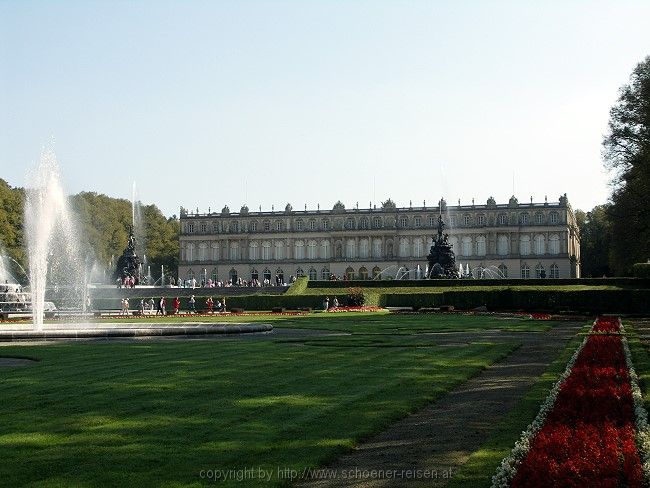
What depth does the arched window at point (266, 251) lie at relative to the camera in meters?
133

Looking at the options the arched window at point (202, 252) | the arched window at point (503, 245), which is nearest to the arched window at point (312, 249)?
the arched window at point (202, 252)

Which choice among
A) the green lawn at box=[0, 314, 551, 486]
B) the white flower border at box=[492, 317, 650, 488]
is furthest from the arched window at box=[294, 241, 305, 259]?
the white flower border at box=[492, 317, 650, 488]

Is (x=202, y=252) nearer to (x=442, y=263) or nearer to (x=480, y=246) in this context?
(x=480, y=246)

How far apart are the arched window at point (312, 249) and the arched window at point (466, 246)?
75.3 ft

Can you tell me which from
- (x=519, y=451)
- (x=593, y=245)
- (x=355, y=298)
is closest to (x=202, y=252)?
(x=593, y=245)

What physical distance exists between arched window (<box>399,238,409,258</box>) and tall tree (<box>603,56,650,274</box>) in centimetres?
7616

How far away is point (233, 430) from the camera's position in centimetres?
938

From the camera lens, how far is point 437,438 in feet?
30.1

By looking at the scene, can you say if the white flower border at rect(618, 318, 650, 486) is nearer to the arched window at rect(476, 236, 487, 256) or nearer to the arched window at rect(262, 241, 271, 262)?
the arched window at rect(476, 236, 487, 256)

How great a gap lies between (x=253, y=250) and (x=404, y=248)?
24.4 m

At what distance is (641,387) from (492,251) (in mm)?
112818

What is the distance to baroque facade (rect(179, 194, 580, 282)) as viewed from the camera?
121875 millimetres

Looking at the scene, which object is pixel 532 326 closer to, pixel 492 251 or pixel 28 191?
pixel 28 191

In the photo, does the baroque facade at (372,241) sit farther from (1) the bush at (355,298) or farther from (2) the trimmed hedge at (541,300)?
(2) the trimmed hedge at (541,300)
